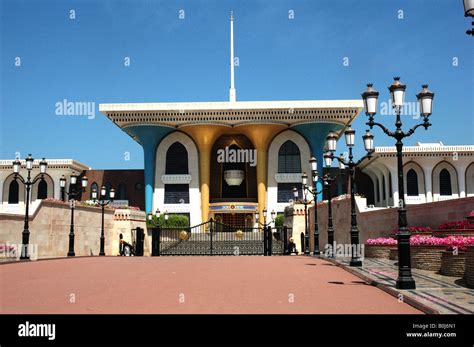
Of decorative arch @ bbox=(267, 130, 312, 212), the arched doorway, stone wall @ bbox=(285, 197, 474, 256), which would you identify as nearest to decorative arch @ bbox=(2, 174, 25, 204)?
the arched doorway

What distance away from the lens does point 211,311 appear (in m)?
7.18

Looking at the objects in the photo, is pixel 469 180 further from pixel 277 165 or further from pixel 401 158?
pixel 401 158

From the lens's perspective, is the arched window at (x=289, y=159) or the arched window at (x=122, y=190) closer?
the arched window at (x=289, y=159)

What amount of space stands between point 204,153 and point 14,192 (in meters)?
23.4

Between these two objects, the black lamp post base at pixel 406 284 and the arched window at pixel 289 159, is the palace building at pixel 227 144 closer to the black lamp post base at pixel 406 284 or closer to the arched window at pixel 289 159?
the arched window at pixel 289 159

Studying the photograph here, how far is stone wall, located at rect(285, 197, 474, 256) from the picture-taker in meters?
16.6

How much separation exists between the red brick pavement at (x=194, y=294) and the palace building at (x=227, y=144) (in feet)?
113

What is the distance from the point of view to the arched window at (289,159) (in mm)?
49469

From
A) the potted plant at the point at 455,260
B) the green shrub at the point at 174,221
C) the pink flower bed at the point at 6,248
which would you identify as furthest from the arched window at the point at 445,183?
the pink flower bed at the point at 6,248

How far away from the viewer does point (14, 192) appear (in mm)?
55906

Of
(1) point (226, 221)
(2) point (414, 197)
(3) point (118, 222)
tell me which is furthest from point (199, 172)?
(2) point (414, 197)

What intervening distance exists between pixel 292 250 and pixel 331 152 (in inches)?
528
